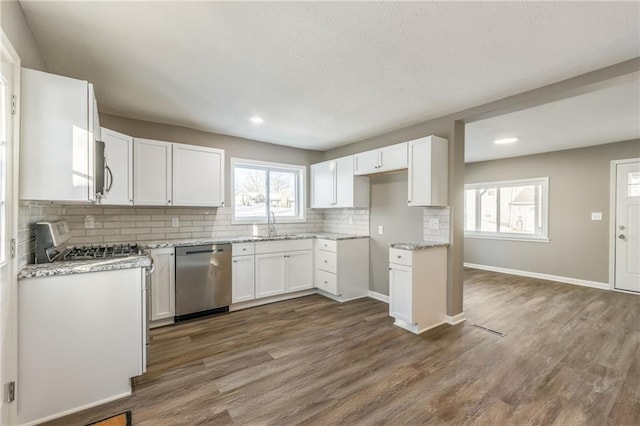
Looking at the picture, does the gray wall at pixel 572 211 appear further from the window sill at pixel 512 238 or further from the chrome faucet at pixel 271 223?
the chrome faucet at pixel 271 223

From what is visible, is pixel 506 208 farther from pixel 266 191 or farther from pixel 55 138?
pixel 55 138

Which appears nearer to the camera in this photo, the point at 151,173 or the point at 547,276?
the point at 151,173

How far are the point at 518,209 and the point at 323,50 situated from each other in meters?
5.73

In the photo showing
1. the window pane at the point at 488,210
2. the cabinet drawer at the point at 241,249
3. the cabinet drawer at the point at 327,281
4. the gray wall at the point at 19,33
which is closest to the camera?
the gray wall at the point at 19,33

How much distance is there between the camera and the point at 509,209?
6.04 metres

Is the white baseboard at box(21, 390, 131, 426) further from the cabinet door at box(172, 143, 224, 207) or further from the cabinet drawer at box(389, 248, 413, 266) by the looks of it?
the cabinet drawer at box(389, 248, 413, 266)

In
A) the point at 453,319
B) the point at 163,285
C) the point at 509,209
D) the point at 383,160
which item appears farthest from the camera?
the point at 509,209

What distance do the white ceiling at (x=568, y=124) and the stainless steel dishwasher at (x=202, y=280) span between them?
12.2ft

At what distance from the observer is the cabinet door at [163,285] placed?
3.18 m

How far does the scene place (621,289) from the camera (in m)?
4.64

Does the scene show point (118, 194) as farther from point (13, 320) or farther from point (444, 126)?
point (444, 126)

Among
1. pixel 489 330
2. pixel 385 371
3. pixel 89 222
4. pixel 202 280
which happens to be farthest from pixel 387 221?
pixel 89 222

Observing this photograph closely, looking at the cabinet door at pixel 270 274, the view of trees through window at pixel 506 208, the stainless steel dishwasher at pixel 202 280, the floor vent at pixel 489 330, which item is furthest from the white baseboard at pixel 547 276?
the stainless steel dishwasher at pixel 202 280

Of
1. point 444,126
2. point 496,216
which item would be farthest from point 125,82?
point 496,216
